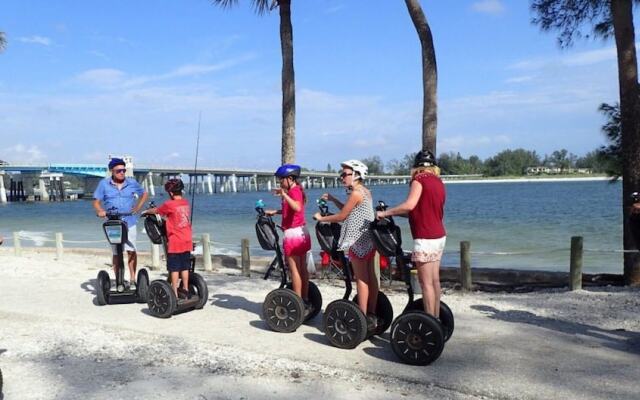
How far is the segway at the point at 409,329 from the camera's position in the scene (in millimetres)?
4875

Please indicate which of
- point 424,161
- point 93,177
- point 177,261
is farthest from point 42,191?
point 424,161

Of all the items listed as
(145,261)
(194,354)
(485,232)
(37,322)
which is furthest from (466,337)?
(485,232)

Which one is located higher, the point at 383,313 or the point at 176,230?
the point at 176,230

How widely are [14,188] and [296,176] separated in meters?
122

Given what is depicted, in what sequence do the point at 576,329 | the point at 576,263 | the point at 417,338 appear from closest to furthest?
the point at 417,338 → the point at 576,329 → the point at 576,263

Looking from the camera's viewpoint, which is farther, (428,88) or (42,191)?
(42,191)

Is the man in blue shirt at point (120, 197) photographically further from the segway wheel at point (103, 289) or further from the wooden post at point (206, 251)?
the wooden post at point (206, 251)

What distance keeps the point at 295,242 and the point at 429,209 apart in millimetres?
1713

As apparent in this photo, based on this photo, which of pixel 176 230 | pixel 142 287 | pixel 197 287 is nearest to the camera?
pixel 176 230

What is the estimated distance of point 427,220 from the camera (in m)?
5.04

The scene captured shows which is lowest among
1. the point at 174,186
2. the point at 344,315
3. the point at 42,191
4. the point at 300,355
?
the point at 42,191

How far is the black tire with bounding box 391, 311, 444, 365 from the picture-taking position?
16.0 ft

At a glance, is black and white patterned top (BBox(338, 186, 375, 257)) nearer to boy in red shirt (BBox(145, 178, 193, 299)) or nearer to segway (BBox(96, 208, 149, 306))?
boy in red shirt (BBox(145, 178, 193, 299))

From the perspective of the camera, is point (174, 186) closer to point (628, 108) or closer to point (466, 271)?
point (466, 271)
